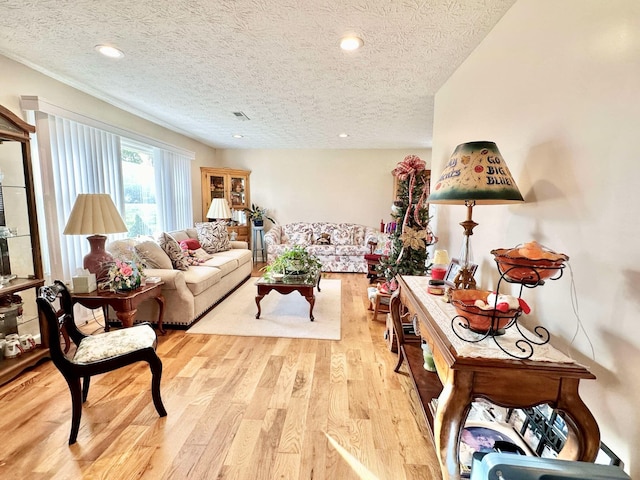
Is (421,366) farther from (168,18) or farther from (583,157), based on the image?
(168,18)

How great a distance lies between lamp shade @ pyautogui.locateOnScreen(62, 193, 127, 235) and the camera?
8.18ft

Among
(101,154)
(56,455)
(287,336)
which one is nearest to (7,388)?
(56,455)

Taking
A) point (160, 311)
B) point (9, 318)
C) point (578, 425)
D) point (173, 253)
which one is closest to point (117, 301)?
point (160, 311)

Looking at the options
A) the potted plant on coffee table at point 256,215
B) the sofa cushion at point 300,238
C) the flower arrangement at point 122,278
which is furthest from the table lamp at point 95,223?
the potted plant on coffee table at point 256,215

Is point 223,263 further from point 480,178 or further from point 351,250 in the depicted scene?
point 480,178

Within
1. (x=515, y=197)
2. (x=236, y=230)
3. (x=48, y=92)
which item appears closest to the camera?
(x=515, y=197)

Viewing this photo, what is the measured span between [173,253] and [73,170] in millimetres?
1271

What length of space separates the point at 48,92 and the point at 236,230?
3.71 meters

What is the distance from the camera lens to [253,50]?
2.19m

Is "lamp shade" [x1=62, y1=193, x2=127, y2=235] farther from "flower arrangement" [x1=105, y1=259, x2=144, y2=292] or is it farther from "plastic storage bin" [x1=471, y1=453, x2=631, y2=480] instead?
"plastic storage bin" [x1=471, y1=453, x2=631, y2=480]

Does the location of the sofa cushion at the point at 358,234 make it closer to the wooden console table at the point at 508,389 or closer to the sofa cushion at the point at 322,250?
the sofa cushion at the point at 322,250

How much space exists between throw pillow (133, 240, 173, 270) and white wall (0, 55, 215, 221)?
4.80ft

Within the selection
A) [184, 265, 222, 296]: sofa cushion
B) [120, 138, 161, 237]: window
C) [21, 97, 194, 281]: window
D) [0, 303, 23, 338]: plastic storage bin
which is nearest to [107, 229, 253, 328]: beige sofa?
[184, 265, 222, 296]: sofa cushion

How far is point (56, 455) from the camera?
4.99ft
